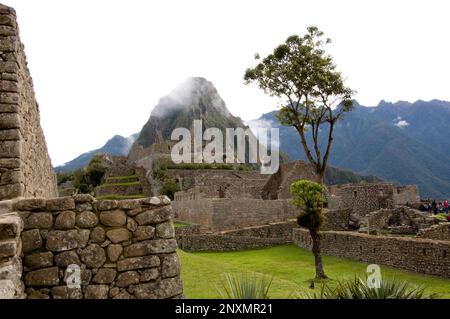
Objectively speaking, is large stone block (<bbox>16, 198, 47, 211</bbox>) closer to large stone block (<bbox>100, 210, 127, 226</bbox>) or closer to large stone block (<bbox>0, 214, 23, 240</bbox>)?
large stone block (<bbox>0, 214, 23, 240</bbox>)

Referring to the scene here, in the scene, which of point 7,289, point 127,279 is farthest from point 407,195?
point 7,289

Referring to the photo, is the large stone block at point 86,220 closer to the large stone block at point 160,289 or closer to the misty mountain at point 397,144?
the large stone block at point 160,289

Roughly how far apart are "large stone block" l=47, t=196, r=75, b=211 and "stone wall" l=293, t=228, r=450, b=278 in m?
13.5

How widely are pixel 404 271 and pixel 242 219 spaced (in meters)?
14.2

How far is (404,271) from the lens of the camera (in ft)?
56.3

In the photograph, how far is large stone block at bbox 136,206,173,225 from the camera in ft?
20.3

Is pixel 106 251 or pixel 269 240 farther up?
pixel 106 251

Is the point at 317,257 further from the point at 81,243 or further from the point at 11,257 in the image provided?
the point at 11,257

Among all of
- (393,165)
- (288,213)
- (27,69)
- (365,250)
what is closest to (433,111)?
(393,165)

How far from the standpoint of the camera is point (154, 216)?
627 centimetres

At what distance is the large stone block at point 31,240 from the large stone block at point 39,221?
2.6 inches

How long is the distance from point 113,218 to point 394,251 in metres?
14.8
